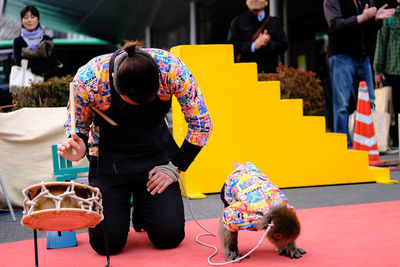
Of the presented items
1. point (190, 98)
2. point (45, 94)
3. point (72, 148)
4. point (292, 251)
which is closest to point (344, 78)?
point (45, 94)

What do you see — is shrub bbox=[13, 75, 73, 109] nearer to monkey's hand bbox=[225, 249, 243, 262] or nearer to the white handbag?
the white handbag

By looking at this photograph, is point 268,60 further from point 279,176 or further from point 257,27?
point 279,176

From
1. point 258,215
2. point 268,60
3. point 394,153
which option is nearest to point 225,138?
point 268,60

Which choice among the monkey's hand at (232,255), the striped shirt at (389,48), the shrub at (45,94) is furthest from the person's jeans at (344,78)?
the monkey's hand at (232,255)

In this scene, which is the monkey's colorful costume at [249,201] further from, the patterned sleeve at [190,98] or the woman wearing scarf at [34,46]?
the woman wearing scarf at [34,46]

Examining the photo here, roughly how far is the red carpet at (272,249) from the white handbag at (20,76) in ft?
9.65

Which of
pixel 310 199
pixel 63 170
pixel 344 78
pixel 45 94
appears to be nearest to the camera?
pixel 63 170

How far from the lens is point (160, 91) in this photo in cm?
342

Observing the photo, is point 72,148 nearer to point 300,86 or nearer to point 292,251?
point 292,251

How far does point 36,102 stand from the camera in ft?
18.9

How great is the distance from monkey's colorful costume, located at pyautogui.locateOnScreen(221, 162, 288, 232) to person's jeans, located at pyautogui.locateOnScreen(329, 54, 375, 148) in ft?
11.4

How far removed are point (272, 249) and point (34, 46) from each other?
4.34 metres

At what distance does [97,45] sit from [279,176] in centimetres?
752

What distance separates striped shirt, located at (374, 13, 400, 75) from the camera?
305 inches
